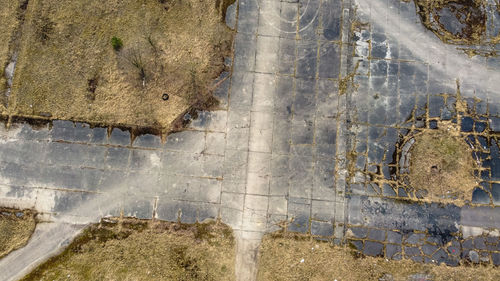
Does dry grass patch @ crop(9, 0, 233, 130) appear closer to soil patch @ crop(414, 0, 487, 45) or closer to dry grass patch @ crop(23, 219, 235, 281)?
dry grass patch @ crop(23, 219, 235, 281)

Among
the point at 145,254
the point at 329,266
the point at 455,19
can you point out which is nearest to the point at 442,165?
the point at 329,266

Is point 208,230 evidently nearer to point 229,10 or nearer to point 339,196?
point 339,196

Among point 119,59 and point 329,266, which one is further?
point 119,59

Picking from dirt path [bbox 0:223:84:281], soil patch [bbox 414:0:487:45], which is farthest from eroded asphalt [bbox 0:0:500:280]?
soil patch [bbox 414:0:487:45]

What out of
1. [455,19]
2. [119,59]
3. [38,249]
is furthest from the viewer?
[455,19]

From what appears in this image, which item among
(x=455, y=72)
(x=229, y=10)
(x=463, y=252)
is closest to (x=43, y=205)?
(x=229, y=10)

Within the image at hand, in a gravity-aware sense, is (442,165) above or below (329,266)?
above

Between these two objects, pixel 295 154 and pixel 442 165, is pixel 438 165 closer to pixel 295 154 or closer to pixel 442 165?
pixel 442 165
